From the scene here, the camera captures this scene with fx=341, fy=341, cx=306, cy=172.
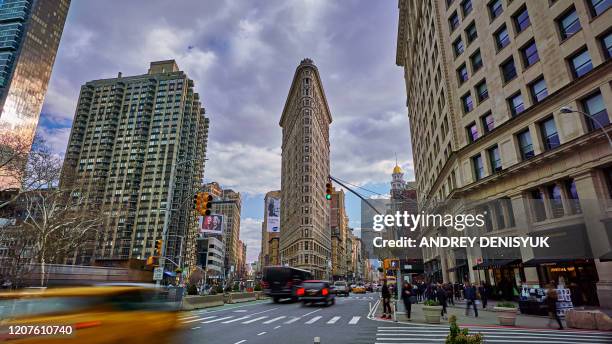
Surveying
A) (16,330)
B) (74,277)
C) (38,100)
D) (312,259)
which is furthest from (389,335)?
(38,100)

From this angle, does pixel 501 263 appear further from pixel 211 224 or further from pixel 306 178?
pixel 306 178

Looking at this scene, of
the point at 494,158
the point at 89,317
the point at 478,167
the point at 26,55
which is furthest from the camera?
the point at 26,55

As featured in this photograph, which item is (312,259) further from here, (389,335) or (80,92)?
(80,92)

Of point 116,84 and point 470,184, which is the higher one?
point 116,84

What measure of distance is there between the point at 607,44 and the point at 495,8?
11693 millimetres

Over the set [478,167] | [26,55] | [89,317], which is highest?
[26,55]

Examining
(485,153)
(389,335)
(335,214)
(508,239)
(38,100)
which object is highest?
(38,100)

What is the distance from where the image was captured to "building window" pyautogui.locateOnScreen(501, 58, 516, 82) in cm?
2753

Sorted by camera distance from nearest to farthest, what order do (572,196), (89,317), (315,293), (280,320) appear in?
(89,317) → (280,320) → (572,196) → (315,293)

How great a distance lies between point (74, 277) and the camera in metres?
36.6

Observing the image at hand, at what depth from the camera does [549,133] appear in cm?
2381

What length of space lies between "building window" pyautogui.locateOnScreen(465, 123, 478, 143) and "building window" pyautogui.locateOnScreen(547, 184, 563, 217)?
9.05 metres

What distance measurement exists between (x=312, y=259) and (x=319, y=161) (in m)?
34.0

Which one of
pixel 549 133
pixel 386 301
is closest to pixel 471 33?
pixel 549 133
